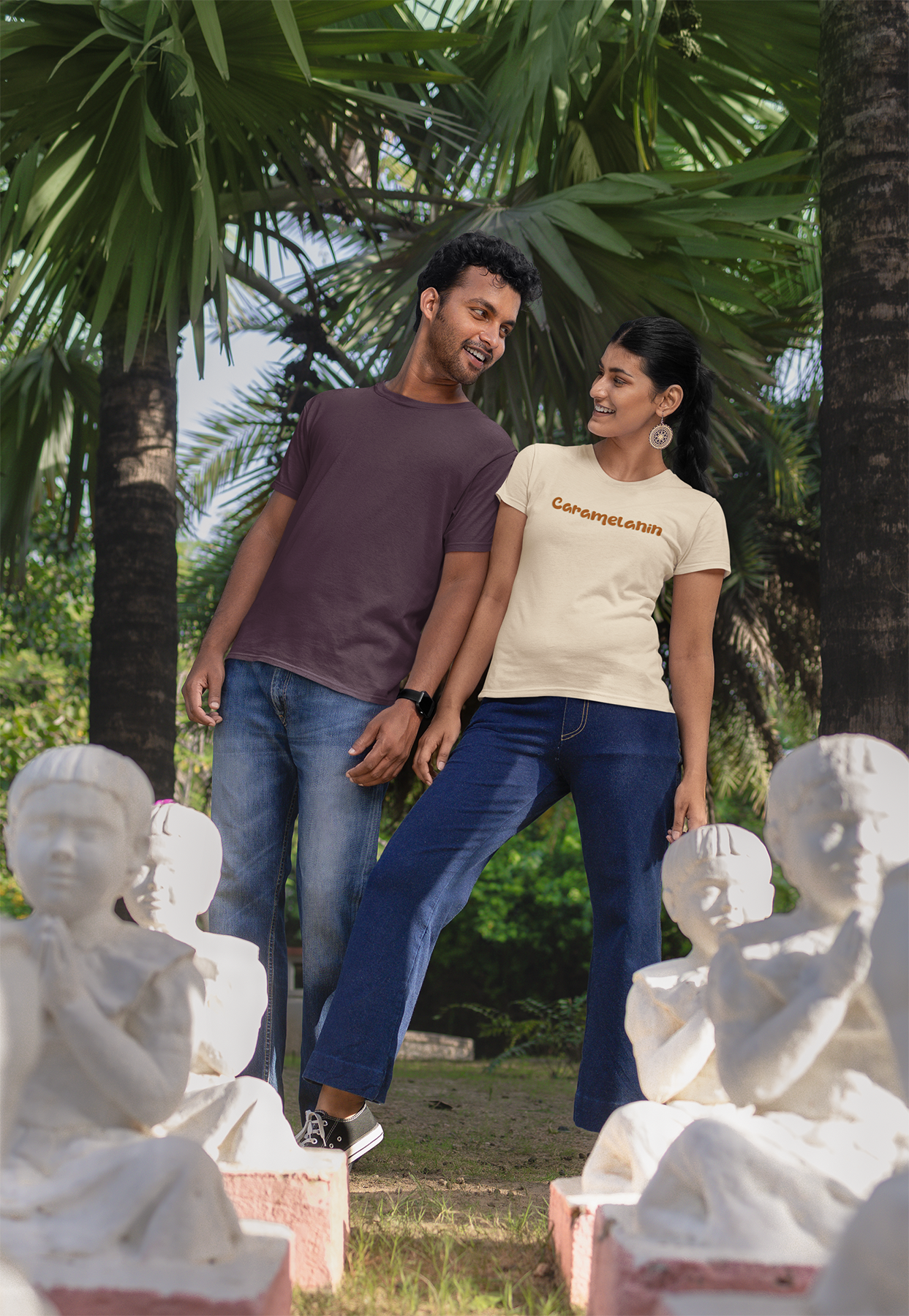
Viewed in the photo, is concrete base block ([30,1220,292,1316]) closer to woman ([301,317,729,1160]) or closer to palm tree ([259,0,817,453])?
woman ([301,317,729,1160])

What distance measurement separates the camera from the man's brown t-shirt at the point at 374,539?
2393 mm

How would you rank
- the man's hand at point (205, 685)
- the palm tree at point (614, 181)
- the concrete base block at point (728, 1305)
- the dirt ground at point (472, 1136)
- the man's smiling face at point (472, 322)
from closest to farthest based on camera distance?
the concrete base block at point (728, 1305) < the man's hand at point (205, 685) < the man's smiling face at point (472, 322) < the dirt ground at point (472, 1136) < the palm tree at point (614, 181)

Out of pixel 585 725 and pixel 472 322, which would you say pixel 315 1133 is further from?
pixel 472 322

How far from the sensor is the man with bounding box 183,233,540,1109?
2.34 metres

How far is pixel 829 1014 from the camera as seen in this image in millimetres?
1354

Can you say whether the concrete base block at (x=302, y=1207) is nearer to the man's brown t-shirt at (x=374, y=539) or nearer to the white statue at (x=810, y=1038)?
the white statue at (x=810, y=1038)

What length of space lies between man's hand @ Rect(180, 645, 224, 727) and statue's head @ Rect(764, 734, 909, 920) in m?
1.34

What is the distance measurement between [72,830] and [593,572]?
124 centimetres

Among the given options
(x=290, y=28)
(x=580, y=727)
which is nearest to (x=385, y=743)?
(x=580, y=727)

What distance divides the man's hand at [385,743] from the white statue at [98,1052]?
83 centimetres

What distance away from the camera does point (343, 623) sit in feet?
7.86

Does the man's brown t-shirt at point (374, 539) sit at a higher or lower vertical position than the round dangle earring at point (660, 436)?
lower

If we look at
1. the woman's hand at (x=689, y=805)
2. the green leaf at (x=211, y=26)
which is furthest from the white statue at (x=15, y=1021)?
the green leaf at (x=211, y=26)

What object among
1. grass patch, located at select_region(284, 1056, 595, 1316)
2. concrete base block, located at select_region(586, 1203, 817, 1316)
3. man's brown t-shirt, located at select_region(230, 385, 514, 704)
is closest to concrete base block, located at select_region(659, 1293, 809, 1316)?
concrete base block, located at select_region(586, 1203, 817, 1316)
